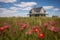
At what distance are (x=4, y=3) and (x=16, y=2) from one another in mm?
129

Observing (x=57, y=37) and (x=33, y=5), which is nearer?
(x=57, y=37)

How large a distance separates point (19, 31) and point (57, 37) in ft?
0.70

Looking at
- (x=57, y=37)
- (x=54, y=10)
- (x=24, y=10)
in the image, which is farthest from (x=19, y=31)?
(x=54, y=10)

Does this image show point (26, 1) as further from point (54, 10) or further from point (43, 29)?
point (43, 29)

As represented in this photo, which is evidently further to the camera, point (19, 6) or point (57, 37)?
point (19, 6)

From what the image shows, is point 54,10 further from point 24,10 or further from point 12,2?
point 12,2

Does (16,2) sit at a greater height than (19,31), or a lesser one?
greater

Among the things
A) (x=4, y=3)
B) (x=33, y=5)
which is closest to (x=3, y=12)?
(x=4, y=3)

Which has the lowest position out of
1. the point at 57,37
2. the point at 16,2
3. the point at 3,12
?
the point at 57,37

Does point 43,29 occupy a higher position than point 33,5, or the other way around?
point 33,5

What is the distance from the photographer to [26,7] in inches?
47.7

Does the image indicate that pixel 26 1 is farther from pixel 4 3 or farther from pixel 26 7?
pixel 4 3

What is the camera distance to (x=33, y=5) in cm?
122

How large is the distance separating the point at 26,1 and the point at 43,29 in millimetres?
625
